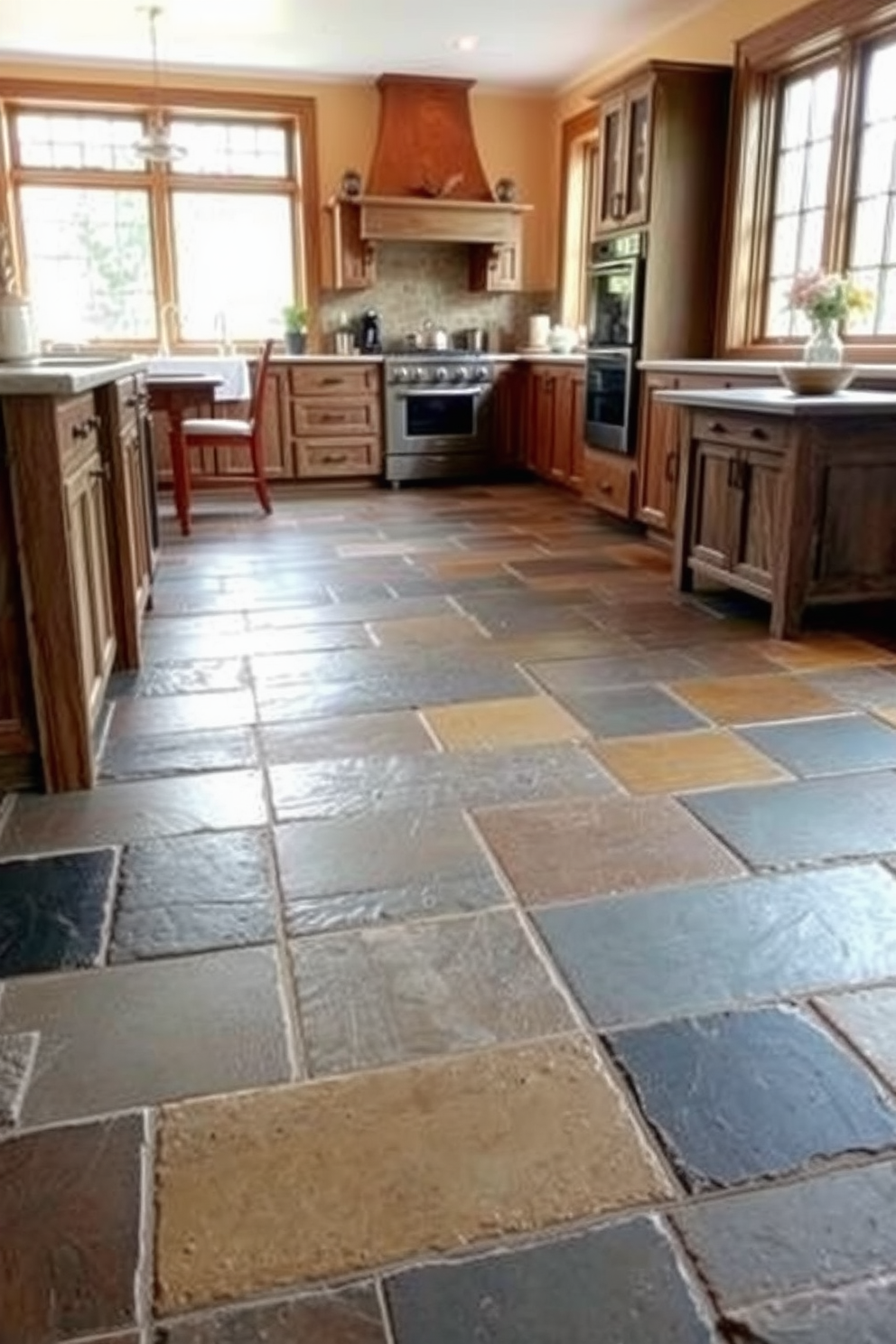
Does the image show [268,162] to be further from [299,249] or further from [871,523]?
[871,523]

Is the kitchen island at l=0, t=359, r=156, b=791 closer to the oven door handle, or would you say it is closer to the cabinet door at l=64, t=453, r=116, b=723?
the cabinet door at l=64, t=453, r=116, b=723

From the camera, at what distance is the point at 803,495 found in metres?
3.32

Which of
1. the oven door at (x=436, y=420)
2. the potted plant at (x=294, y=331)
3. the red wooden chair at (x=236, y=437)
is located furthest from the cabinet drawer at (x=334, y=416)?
the red wooden chair at (x=236, y=437)

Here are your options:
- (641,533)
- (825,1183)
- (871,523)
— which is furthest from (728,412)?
(825,1183)

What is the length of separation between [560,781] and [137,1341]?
149 cm

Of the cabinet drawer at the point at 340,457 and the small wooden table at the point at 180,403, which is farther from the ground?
the small wooden table at the point at 180,403

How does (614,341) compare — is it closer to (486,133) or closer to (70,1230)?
(486,133)

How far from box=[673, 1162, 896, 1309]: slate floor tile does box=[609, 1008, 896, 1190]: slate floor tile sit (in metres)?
0.04

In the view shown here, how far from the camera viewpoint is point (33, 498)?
2.06 m

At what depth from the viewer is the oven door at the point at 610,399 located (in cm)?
523

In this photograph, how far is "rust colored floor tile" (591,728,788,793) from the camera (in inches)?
92.0

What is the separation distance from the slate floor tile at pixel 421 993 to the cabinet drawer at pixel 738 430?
2.23 meters

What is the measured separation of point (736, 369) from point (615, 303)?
46.7 inches

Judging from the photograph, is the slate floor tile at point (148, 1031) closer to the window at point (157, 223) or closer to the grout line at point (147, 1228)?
the grout line at point (147, 1228)
